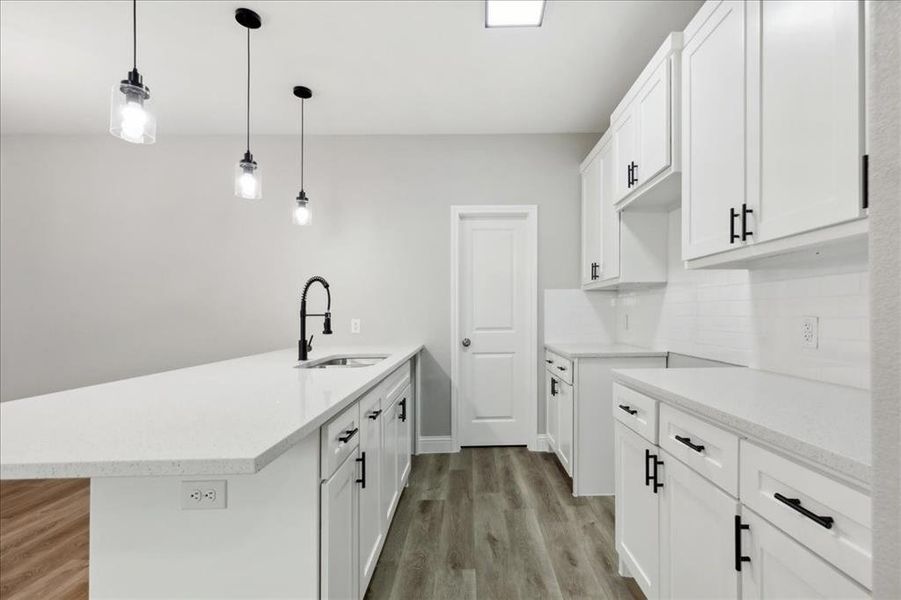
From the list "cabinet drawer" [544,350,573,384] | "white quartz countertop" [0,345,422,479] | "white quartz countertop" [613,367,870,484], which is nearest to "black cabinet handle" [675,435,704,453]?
"white quartz countertop" [613,367,870,484]

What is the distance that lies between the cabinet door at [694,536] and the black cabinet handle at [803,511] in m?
0.17

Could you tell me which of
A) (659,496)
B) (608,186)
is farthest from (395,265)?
(659,496)

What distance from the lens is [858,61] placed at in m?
1.01

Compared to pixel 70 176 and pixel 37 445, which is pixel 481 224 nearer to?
pixel 37 445

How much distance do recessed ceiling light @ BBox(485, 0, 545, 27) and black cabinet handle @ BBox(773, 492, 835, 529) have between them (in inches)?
88.2

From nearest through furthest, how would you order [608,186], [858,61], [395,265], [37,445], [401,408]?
[37,445], [858,61], [401,408], [608,186], [395,265]

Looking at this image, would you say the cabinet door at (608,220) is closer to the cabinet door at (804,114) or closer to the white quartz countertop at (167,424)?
the cabinet door at (804,114)

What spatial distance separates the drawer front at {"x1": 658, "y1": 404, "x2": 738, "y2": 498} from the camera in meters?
1.09

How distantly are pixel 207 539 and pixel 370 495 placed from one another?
740 millimetres

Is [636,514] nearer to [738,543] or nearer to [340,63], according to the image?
[738,543]

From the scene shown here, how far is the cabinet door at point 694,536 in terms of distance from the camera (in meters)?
1.11

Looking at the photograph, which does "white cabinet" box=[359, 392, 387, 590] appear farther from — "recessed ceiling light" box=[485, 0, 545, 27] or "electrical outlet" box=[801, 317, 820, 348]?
"recessed ceiling light" box=[485, 0, 545, 27]

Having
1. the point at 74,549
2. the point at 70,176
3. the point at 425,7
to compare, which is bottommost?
the point at 74,549

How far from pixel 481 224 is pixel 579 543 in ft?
8.12
